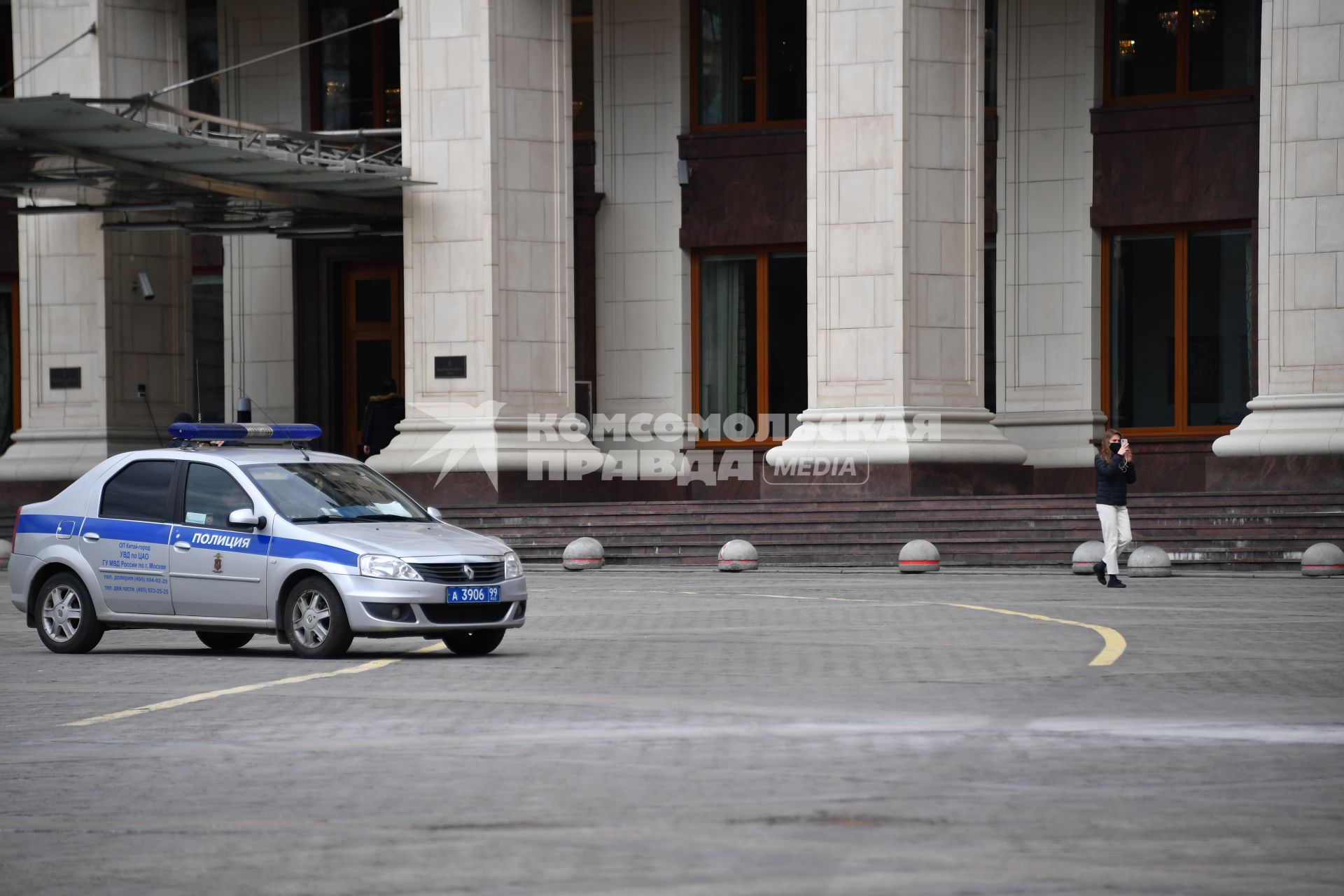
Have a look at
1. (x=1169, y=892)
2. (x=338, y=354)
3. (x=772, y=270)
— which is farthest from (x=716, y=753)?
(x=338, y=354)

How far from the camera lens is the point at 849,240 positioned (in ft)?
93.8

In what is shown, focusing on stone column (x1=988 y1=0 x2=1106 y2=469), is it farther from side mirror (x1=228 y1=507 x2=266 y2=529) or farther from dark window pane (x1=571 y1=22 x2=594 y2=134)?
side mirror (x1=228 y1=507 x2=266 y2=529)

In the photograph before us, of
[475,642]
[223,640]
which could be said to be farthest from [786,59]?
[475,642]

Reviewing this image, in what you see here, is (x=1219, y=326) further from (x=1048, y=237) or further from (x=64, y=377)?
(x=64, y=377)

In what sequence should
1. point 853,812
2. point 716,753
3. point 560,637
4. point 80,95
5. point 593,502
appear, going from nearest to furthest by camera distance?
point 853,812, point 716,753, point 560,637, point 593,502, point 80,95

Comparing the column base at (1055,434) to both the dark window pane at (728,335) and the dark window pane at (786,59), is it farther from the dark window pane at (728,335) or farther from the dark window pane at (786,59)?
the dark window pane at (786,59)

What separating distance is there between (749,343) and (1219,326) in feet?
25.5

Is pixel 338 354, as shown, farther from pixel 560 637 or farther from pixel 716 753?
pixel 716 753

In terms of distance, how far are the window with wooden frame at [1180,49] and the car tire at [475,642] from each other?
806 inches

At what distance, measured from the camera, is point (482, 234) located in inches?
1209

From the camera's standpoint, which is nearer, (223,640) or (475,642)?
(475,642)

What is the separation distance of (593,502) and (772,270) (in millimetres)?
6249

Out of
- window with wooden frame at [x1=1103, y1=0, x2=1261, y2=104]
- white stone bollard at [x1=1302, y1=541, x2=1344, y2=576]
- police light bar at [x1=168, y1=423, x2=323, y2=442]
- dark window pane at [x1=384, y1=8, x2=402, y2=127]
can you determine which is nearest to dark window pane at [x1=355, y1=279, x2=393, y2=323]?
dark window pane at [x1=384, y1=8, x2=402, y2=127]

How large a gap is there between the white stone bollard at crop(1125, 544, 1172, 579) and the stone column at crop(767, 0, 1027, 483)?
5.25 meters
